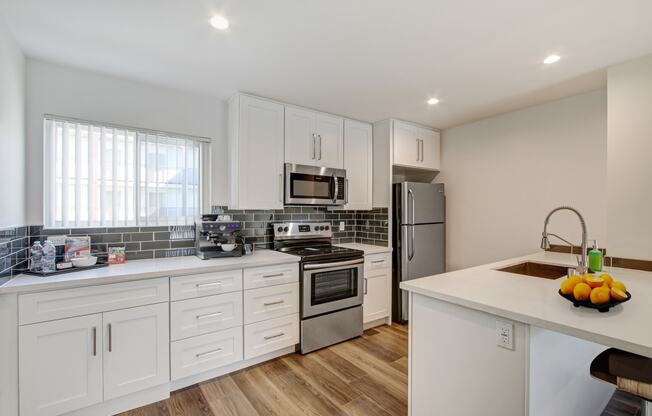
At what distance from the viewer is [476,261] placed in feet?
11.7

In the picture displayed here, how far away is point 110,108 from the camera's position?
2.40 meters

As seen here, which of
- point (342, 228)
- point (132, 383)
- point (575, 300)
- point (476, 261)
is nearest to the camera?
point (575, 300)

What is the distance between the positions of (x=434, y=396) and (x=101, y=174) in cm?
277

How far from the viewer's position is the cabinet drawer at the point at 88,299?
1.69 metres

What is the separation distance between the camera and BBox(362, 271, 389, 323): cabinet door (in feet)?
10.5

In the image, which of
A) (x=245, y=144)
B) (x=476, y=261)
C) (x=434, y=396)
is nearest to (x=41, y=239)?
(x=245, y=144)

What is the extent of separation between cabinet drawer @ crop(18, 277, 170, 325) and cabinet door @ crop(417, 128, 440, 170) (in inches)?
123

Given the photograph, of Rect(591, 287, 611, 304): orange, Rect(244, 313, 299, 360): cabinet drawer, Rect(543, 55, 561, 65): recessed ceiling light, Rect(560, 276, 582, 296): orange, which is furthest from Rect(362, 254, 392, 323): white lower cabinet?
Rect(543, 55, 561, 65): recessed ceiling light

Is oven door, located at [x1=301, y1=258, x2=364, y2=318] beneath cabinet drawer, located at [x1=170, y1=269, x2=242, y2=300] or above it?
beneath

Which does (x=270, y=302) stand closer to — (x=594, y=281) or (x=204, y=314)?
(x=204, y=314)

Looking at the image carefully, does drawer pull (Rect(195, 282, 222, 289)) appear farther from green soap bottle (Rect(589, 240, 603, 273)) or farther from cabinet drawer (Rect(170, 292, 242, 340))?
green soap bottle (Rect(589, 240, 603, 273))

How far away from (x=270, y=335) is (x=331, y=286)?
71cm

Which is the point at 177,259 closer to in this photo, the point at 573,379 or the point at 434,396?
the point at 434,396

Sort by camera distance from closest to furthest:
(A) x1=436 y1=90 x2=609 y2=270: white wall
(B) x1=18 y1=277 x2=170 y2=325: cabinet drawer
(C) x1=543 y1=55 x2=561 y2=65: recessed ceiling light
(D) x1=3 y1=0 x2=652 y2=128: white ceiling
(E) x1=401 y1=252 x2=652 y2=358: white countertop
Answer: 1. (E) x1=401 y1=252 x2=652 y2=358: white countertop
2. (D) x1=3 y1=0 x2=652 y2=128: white ceiling
3. (B) x1=18 y1=277 x2=170 y2=325: cabinet drawer
4. (C) x1=543 y1=55 x2=561 y2=65: recessed ceiling light
5. (A) x1=436 y1=90 x2=609 y2=270: white wall
